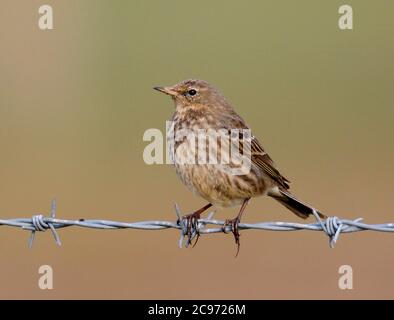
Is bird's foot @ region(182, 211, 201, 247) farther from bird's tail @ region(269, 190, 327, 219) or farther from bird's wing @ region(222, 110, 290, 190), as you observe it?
bird's tail @ region(269, 190, 327, 219)

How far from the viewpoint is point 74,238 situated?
12.2 meters

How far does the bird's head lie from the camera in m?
8.22

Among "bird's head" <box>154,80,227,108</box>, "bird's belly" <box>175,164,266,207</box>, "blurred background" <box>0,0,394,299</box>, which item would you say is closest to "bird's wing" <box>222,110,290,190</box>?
"bird's belly" <box>175,164,266,207</box>

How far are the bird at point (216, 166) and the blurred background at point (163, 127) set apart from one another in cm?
270

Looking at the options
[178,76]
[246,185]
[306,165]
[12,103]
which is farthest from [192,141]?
[12,103]

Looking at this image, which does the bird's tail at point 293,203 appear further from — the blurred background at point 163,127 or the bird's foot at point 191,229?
the blurred background at point 163,127

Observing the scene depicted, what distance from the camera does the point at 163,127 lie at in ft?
46.3

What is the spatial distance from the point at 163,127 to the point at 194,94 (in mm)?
5844

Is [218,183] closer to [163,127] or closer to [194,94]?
[194,94]

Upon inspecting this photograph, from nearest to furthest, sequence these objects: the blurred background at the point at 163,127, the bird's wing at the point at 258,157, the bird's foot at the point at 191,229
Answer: the bird's foot at the point at 191,229 → the bird's wing at the point at 258,157 → the blurred background at the point at 163,127

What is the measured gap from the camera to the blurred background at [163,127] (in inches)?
448

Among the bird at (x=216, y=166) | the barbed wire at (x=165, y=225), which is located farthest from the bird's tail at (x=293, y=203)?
the barbed wire at (x=165, y=225)

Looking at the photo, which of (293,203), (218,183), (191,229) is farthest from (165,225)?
(293,203)

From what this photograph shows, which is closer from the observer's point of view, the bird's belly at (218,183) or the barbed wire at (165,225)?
the barbed wire at (165,225)
